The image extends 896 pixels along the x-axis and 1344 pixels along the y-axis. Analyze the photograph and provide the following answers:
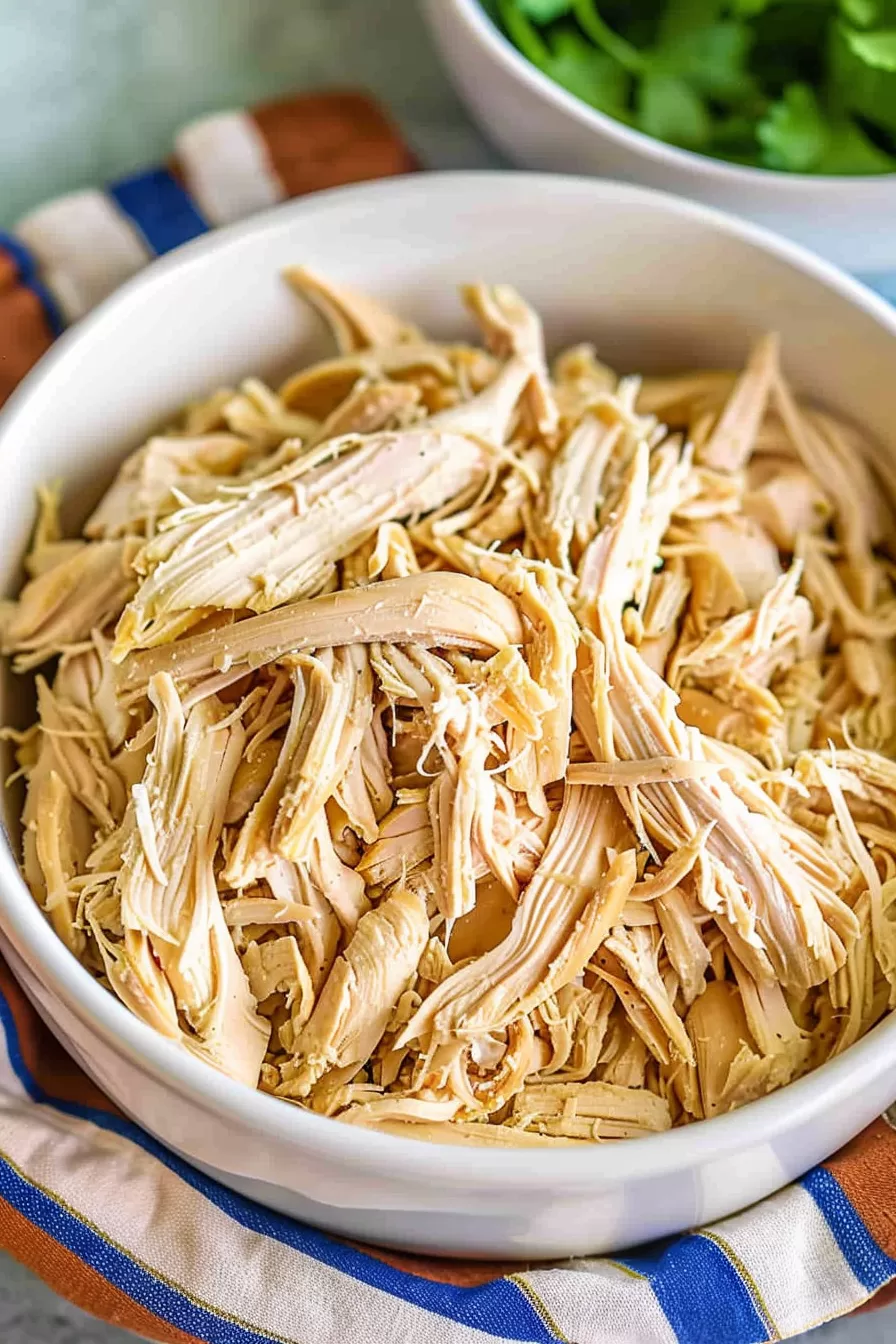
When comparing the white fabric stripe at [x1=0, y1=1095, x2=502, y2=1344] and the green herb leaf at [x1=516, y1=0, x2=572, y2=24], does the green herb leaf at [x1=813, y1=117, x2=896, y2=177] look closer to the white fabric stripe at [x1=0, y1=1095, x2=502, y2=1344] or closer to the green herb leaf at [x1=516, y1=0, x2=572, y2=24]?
the green herb leaf at [x1=516, y1=0, x2=572, y2=24]

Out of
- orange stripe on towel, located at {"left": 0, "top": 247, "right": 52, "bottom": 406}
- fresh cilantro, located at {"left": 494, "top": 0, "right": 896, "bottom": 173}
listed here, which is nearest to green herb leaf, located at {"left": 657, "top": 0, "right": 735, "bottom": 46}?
fresh cilantro, located at {"left": 494, "top": 0, "right": 896, "bottom": 173}

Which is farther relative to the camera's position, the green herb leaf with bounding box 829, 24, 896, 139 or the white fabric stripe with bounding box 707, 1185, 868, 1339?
the green herb leaf with bounding box 829, 24, 896, 139

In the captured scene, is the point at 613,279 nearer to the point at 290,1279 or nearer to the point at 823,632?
the point at 823,632

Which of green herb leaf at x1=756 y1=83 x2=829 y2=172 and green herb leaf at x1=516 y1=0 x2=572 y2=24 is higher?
green herb leaf at x1=516 y1=0 x2=572 y2=24

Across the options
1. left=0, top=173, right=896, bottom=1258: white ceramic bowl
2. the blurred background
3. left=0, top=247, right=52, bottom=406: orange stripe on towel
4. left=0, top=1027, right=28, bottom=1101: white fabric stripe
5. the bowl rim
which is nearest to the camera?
left=0, top=173, right=896, bottom=1258: white ceramic bowl

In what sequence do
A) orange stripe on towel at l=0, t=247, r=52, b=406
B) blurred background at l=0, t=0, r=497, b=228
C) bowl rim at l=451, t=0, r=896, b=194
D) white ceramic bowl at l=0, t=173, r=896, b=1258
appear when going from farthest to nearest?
blurred background at l=0, t=0, r=497, b=228 < orange stripe on towel at l=0, t=247, r=52, b=406 < bowl rim at l=451, t=0, r=896, b=194 < white ceramic bowl at l=0, t=173, r=896, b=1258

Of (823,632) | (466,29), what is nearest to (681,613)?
(823,632)

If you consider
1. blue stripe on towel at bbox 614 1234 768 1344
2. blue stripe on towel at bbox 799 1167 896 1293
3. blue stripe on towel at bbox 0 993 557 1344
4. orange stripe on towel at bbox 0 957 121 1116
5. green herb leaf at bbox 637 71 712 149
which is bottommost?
blue stripe on towel at bbox 799 1167 896 1293

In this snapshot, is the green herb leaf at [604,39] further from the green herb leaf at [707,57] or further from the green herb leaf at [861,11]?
the green herb leaf at [861,11]
